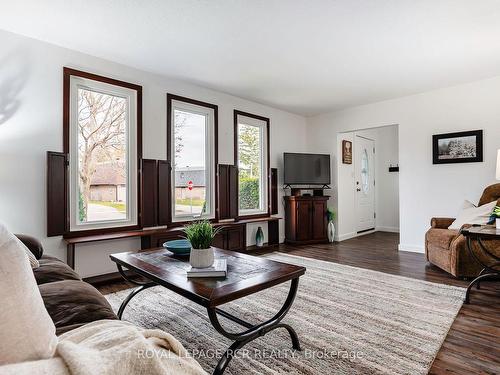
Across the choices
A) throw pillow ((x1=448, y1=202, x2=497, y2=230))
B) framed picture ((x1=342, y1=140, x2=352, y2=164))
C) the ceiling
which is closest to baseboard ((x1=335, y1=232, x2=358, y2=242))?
framed picture ((x1=342, y1=140, x2=352, y2=164))

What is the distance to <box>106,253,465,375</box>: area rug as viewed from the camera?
5.55 ft

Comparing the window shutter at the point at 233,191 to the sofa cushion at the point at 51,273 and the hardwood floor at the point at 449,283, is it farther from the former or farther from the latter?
the sofa cushion at the point at 51,273

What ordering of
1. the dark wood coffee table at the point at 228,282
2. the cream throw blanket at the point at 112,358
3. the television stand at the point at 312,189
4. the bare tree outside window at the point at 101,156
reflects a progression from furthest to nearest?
the television stand at the point at 312,189, the bare tree outside window at the point at 101,156, the dark wood coffee table at the point at 228,282, the cream throw blanket at the point at 112,358

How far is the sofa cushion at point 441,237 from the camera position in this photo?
3.31m

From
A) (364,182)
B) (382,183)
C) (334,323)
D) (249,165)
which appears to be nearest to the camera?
(334,323)

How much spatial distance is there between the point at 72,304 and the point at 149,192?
235 cm

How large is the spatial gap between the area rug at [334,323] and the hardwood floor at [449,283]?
3.2 inches

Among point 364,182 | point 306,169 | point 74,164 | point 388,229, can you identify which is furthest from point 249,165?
point 388,229

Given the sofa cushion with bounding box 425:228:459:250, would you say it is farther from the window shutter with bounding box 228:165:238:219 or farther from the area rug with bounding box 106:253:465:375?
the window shutter with bounding box 228:165:238:219

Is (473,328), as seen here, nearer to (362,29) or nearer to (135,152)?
(362,29)

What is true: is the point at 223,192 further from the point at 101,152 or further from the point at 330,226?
the point at 330,226

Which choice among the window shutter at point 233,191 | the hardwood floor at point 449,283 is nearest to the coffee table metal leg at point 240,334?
the hardwood floor at point 449,283

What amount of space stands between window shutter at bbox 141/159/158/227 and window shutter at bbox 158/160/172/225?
0.05m

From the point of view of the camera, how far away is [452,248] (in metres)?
3.21
